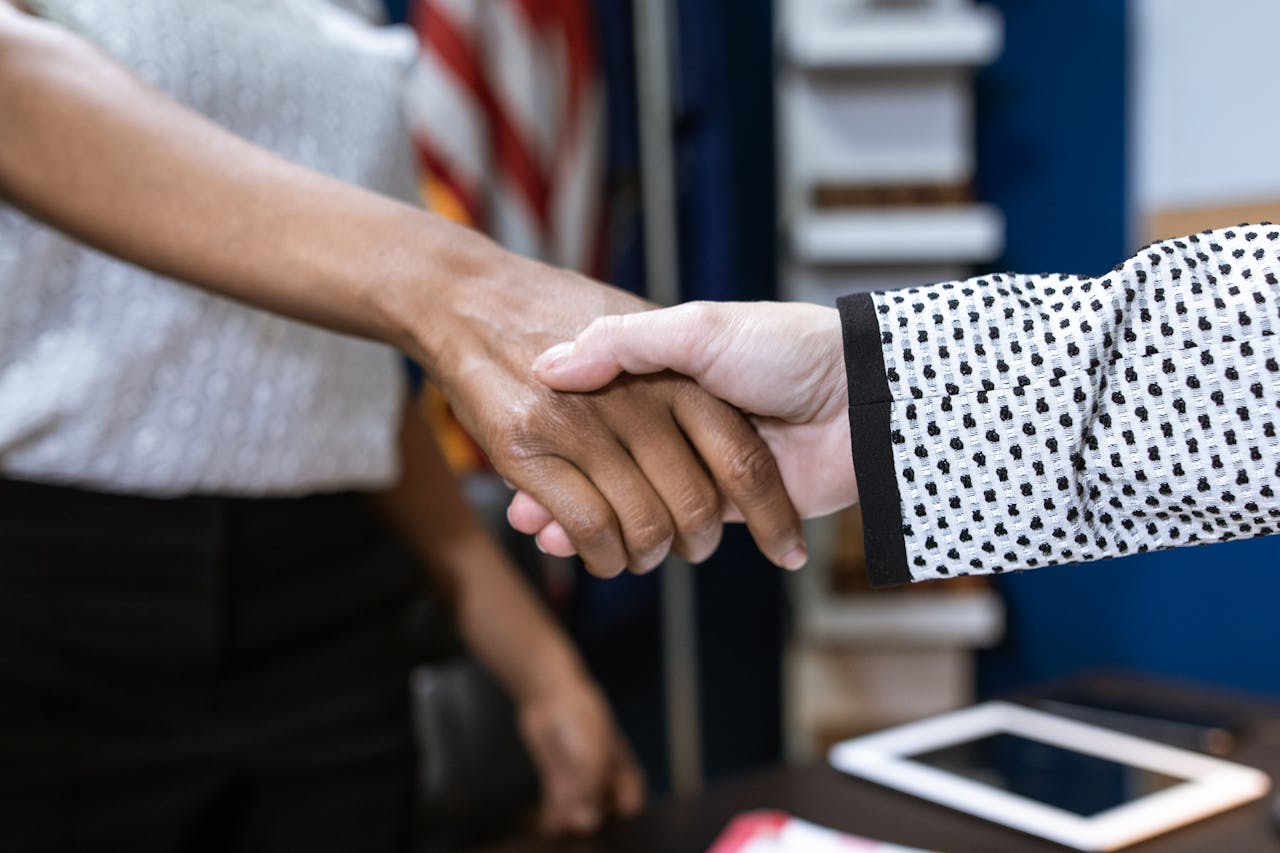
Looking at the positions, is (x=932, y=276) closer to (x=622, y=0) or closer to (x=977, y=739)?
(x=622, y=0)

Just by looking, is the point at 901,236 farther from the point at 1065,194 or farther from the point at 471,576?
the point at 471,576

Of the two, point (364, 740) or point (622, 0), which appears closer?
point (364, 740)

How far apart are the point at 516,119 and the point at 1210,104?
1.15m

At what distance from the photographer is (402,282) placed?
615mm

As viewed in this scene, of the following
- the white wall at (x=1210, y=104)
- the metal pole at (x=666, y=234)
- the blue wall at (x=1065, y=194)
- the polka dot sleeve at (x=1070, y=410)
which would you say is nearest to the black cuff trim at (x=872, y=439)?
the polka dot sleeve at (x=1070, y=410)

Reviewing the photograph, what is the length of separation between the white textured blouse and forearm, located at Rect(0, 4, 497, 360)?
11 centimetres

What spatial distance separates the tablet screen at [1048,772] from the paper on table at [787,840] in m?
0.14

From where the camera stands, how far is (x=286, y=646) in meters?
0.87

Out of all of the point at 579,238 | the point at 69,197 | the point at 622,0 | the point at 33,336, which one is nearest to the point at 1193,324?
the point at 69,197

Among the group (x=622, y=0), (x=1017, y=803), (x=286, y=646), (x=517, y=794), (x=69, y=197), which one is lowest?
(x=517, y=794)

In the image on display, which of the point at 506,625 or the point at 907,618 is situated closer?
the point at 506,625

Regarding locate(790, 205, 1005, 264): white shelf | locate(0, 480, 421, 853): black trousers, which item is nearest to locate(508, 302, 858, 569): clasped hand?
locate(0, 480, 421, 853): black trousers

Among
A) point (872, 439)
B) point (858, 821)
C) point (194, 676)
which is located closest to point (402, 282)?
point (872, 439)

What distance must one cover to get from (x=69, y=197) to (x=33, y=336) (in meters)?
0.16
